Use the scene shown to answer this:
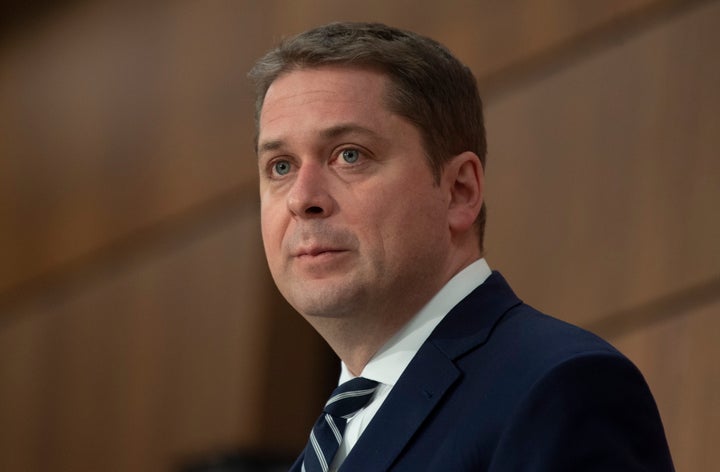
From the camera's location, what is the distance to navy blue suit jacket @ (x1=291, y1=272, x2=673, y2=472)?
1589 mm

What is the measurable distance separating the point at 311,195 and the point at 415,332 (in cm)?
27

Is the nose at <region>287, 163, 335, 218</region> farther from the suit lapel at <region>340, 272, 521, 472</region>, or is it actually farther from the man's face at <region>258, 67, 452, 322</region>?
the suit lapel at <region>340, 272, 521, 472</region>

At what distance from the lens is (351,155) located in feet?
6.45

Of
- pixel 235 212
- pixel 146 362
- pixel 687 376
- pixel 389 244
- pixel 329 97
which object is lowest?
pixel 146 362

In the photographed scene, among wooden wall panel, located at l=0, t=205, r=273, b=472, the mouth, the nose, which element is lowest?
wooden wall panel, located at l=0, t=205, r=273, b=472

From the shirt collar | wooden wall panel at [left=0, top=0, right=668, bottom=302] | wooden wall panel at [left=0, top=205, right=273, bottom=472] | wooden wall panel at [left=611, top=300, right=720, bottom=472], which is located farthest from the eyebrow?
wooden wall panel at [left=0, top=205, right=273, bottom=472]

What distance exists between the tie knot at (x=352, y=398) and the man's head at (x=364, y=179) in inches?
2.5

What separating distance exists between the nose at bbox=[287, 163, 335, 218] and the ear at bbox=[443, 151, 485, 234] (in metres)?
0.22

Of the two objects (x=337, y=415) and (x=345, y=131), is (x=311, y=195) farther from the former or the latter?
(x=337, y=415)

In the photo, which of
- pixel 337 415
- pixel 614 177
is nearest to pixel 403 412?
pixel 337 415

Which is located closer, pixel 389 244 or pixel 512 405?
pixel 512 405

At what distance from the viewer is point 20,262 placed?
247 inches

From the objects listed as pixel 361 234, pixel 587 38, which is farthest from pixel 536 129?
pixel 361 234

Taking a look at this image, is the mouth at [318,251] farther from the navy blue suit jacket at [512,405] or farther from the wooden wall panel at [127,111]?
the wooden wall panel at [127,111]
